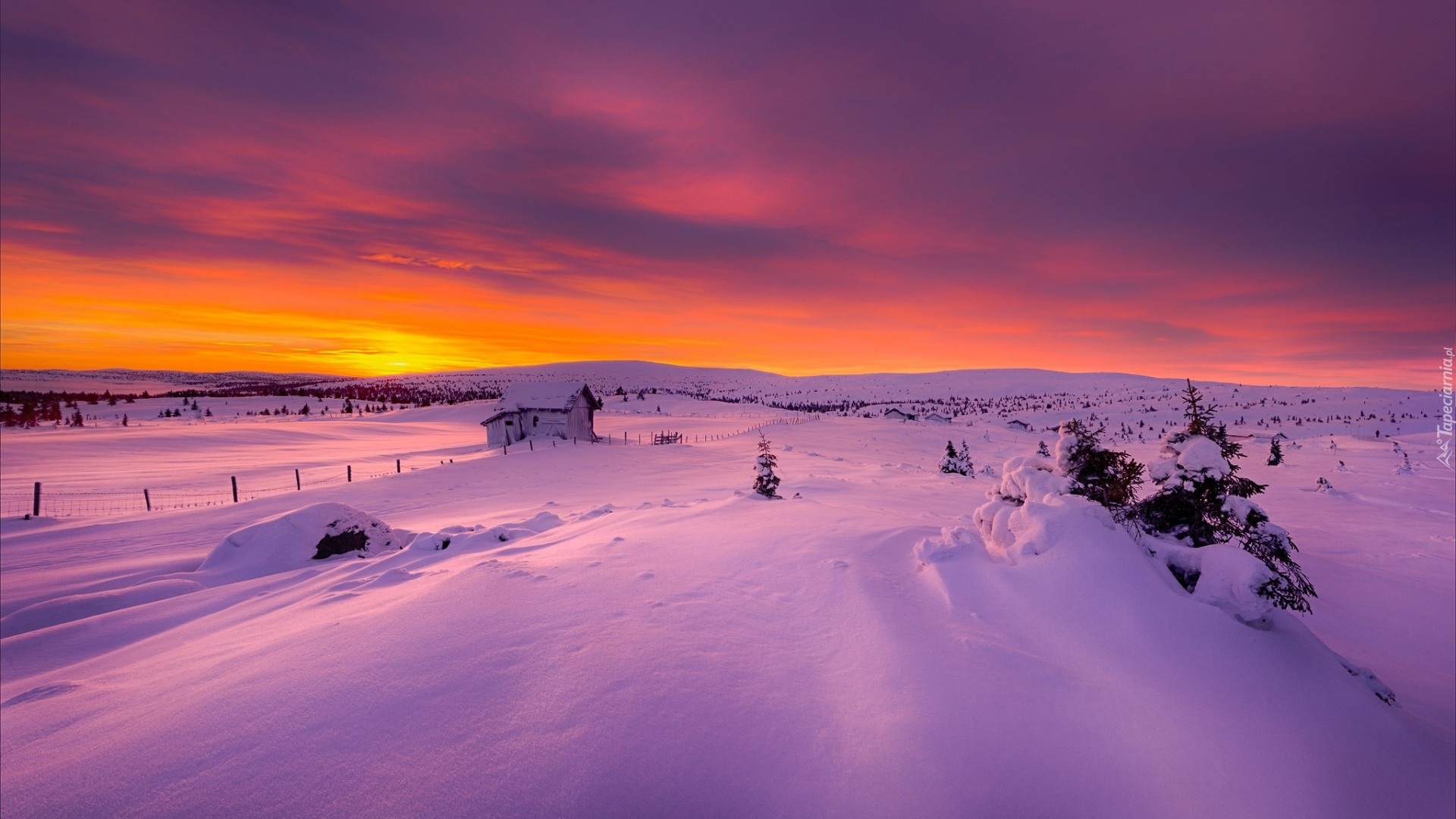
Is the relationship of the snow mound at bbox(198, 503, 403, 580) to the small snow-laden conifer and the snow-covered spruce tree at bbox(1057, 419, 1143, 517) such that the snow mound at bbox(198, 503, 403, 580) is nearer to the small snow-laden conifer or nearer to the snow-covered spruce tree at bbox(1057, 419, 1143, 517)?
the snow-covered spruce tree at bbox(1057, 419, 1143, 517)

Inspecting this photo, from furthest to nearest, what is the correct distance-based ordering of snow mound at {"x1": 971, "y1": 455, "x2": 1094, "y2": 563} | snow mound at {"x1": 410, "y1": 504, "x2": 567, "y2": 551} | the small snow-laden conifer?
the small snow-laden conifer, snow mound at {"x1": 410, "y1": 504, "x2": 567, "y2": 551}, snow mound at {"x1": 971, "y1": 455, "x2": 1094, "y2": 563}

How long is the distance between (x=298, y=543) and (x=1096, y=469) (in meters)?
13.1

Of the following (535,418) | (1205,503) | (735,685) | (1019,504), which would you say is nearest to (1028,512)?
→ (1019,504)

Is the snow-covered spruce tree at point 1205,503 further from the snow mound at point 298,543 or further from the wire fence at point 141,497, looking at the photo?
the wire fence at point 141,497

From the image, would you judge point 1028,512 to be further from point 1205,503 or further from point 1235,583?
point 1205,503

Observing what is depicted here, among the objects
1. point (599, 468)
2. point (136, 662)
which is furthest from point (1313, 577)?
point (599, 468)

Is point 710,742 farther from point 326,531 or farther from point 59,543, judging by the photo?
point 59,543

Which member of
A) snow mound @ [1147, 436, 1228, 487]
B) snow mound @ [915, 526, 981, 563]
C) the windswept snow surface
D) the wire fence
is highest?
snow mound @ [1147, 436, 1228, 487]

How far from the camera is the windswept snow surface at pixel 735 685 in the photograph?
9.37 ft

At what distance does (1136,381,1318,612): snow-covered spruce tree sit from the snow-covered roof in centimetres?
3539

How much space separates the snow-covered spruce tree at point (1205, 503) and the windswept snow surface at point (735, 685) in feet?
3.52

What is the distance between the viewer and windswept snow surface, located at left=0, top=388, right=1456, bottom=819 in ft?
9.37

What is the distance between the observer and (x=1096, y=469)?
276 inches

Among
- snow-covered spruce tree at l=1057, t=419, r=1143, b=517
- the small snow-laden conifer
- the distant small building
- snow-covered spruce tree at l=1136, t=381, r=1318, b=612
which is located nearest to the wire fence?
the distant small building
